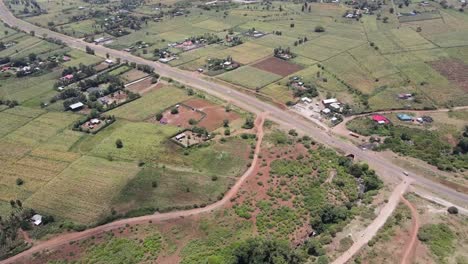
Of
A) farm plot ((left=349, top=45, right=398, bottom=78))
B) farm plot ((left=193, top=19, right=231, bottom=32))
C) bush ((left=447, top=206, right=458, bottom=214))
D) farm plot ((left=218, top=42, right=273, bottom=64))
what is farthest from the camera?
farm plot ((left=193, top=19, right=231, bottom=32))

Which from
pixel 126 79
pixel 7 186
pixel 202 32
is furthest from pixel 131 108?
pixel 202 32

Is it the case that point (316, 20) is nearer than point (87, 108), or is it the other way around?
point (87, 108)

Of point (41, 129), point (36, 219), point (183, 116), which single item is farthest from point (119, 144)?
point (41, 129)

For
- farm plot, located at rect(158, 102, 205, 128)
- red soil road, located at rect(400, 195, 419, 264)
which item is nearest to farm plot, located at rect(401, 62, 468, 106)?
red soil road, located at rect(400, 195, 419, 264)

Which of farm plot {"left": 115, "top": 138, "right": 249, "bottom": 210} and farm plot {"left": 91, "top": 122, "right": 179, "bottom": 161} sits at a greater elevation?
farm plot {"left": 91, "top": 122, "right": 179, "bottom": 161}

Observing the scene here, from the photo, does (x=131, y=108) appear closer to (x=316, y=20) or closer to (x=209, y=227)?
(x=209, y=227)

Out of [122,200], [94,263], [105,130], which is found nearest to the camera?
[94,263]

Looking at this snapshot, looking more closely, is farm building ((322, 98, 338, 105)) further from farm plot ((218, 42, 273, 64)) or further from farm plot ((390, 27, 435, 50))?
farm plot ((390, 27, 435, 50))
